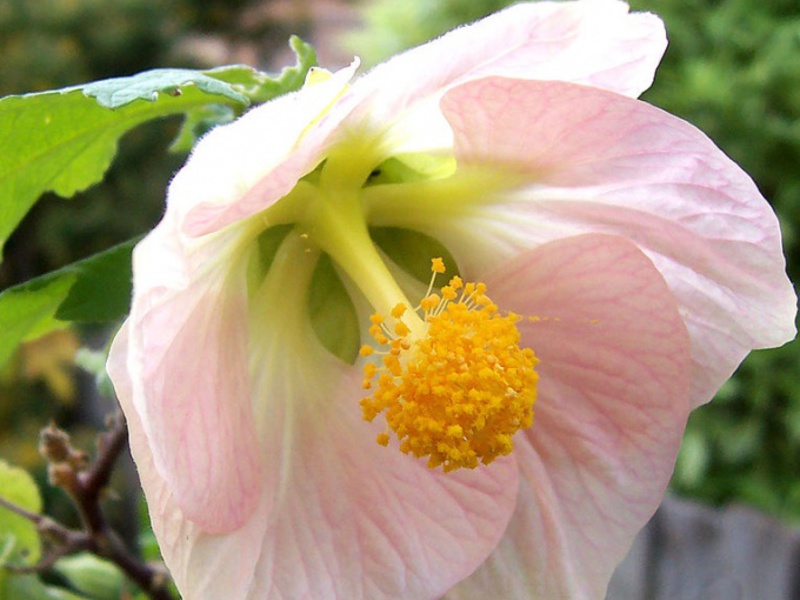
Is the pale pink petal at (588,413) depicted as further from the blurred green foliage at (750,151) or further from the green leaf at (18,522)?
the blurred green foliage at (750,151)

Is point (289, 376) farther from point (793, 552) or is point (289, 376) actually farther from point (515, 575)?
point (793, 552)

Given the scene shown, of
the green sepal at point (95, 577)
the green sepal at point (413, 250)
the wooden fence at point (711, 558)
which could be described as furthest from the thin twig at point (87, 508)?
the wooden fence at point (711, 558)

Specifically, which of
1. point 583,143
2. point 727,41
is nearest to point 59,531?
point 583,143

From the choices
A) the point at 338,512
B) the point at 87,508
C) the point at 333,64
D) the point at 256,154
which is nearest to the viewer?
the point at 256,154

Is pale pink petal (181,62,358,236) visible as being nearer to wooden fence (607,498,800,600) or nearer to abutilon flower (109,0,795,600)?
abutilon flower (109,0,795,600)

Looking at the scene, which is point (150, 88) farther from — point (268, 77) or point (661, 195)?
point (661, 195)

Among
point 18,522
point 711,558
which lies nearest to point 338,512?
point 18,522
